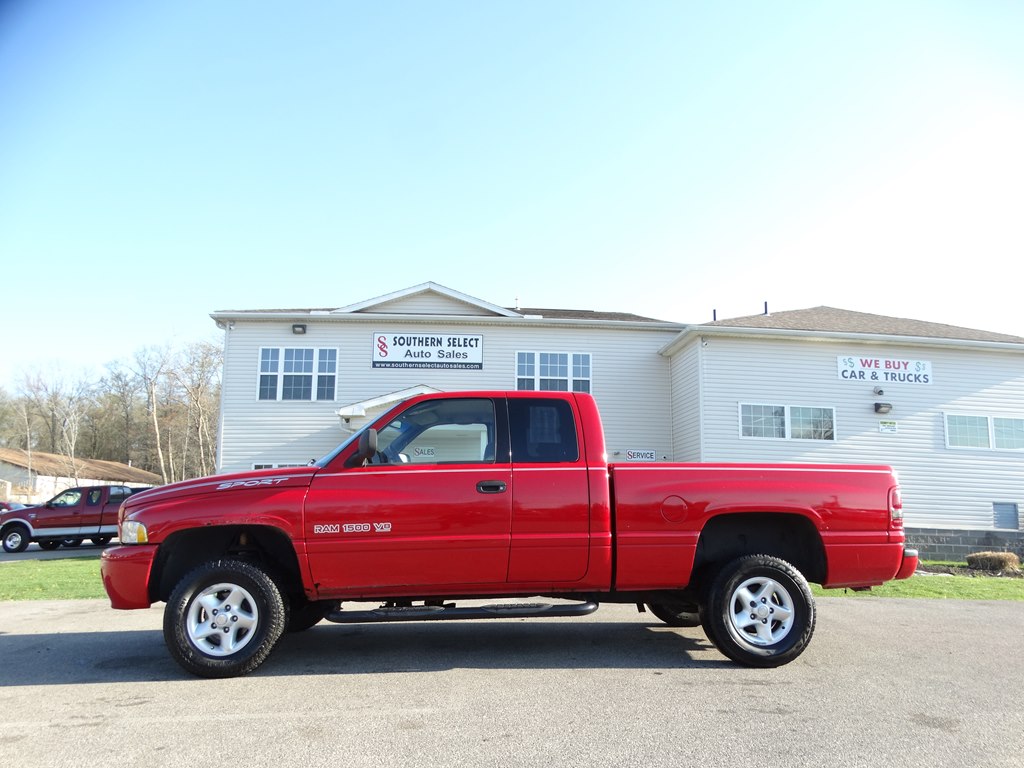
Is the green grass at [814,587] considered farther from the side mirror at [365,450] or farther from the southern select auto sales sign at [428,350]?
the southern select auto sales sign at [428,350]

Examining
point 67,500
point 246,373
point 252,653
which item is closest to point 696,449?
point 246,373

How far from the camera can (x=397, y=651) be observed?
5668 mm

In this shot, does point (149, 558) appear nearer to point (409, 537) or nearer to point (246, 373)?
Answer: point (409, 537)

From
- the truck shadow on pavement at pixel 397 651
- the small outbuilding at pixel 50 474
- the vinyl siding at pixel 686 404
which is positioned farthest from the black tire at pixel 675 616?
the small outbuilding at pixel 50 474

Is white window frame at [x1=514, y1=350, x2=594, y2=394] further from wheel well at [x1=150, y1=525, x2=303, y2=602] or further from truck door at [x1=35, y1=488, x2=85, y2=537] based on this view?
wheel well at [x1=150, y1=525, x2=303, y2=602]

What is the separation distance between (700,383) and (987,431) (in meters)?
8.29

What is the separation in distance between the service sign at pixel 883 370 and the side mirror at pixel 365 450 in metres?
17.7

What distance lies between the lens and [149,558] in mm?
5008

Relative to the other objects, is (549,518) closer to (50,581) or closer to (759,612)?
(759,612)

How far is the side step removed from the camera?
16.3ft

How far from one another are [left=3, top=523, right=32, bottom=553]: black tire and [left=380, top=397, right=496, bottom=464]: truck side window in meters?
20.3

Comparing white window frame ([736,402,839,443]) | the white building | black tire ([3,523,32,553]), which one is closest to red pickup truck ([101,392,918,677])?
the white building

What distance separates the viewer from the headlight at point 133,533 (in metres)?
5.03

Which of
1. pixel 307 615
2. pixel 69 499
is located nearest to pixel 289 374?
pixel 69 499
